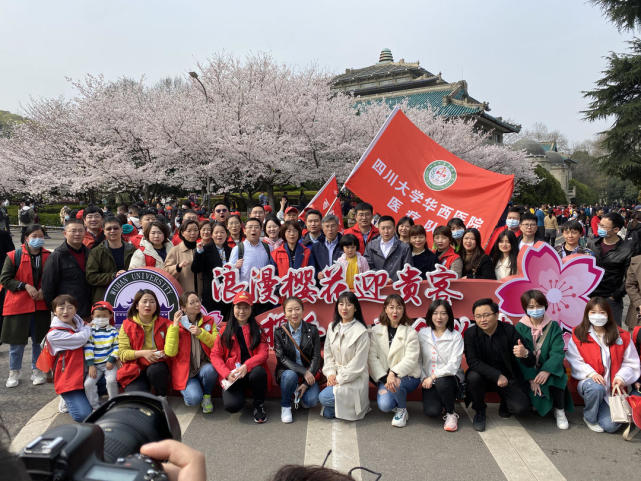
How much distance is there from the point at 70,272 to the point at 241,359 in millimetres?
2154

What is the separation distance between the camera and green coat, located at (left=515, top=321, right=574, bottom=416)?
4180 millimetres

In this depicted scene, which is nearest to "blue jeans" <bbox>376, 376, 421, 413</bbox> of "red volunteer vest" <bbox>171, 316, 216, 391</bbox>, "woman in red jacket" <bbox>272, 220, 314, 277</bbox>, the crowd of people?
the crowd of people

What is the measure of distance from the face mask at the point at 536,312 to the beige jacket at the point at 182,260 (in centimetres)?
359

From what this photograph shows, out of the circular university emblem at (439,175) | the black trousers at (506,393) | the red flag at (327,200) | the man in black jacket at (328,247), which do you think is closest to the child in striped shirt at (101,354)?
the man in black jacket at (328,247)

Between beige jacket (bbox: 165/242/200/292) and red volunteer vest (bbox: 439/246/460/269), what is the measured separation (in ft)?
9.63

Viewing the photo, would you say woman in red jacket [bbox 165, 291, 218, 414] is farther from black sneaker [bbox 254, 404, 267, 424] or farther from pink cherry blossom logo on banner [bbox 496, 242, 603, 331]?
pink cherry blossom logo on banner [bbox 496, 242, 603, 331]

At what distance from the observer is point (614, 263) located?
5.46m

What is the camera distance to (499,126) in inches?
1576

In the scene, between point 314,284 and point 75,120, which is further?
point 75,120

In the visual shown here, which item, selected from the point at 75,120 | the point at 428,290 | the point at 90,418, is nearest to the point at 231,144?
the point at 75,120

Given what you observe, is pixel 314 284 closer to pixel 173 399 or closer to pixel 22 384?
pixel 173 399

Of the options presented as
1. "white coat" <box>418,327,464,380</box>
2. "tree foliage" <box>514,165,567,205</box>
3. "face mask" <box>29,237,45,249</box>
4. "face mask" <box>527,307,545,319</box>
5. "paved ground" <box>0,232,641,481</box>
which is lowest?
"paved ground" <box>0,232,641,481</box>

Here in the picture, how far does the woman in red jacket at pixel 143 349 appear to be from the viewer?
14.3 ft

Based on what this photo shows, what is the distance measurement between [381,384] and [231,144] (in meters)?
13.3
